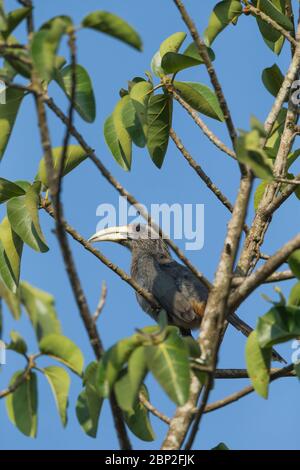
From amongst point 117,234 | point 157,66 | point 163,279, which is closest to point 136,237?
point 117,234

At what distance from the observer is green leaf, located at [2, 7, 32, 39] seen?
3.07 metres

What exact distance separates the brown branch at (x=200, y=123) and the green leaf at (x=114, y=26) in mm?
1318

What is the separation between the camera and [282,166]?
15.6ft

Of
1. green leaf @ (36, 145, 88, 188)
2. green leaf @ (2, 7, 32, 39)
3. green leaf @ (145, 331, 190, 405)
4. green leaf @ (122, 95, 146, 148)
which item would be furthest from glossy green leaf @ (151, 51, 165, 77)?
green leaf @ (145, 331, 190, 405)

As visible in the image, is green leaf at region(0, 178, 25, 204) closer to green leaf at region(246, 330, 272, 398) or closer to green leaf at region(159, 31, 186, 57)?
green leaf at region(159, 31, 186, 57)

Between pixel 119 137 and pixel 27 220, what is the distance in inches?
26.2

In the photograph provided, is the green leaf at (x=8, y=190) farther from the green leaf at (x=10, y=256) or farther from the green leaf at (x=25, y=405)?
the green leaf at (x=25, y=405)

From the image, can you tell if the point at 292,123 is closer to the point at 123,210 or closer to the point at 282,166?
the point at 282,166

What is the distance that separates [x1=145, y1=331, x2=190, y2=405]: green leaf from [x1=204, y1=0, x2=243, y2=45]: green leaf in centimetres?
240

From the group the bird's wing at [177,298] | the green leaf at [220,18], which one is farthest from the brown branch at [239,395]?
the bird's wing at [177,298]

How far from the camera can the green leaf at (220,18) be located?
4719 millimetres

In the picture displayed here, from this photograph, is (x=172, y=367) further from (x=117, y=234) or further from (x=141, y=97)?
(x=117, y=234)

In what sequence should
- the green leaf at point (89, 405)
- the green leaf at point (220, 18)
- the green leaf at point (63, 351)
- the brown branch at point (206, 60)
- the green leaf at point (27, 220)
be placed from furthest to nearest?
the green leaf at point (220, 18), the green leaf at point (27, 220), the brown branch at point (206, 60), the green leaf at point (89, 405), the green leaf at point (63, 351)

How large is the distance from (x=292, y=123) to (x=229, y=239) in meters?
1.81
